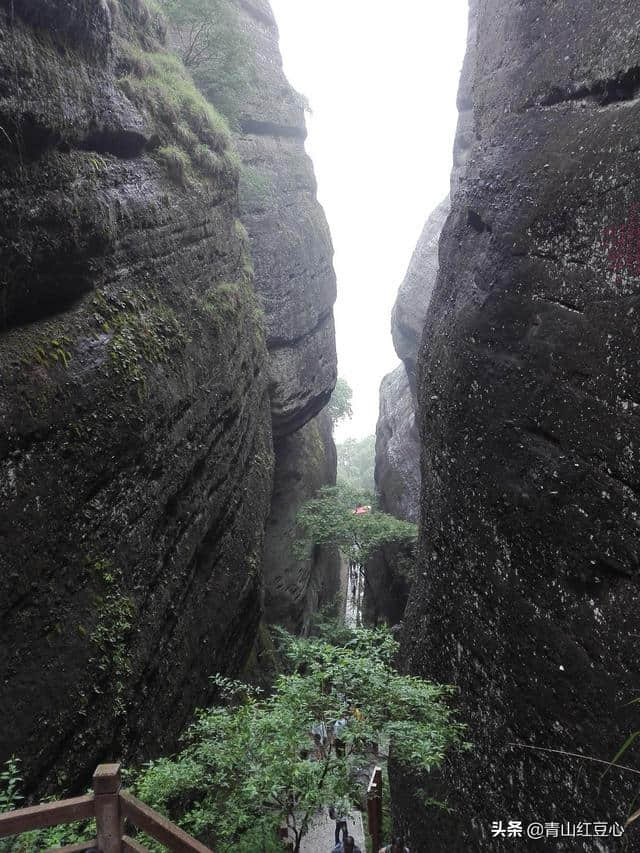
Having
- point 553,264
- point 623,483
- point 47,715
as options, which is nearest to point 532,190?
point 553,264

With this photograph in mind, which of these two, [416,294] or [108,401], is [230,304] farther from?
[416,294]

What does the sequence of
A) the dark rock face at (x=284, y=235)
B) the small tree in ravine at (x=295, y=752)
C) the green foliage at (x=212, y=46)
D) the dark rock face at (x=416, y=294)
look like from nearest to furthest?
the small tree in ravine at (x=295, y=752) → the green foliage at (x=212, y=46) → the dark rock face at (x=284, y=235) → the dark rock face at (x=416, y=294)

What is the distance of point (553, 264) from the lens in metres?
5.85

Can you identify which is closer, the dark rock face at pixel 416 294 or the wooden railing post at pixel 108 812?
the wooden railing post at pixel 108 812

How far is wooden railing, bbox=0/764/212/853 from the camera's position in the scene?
294cm

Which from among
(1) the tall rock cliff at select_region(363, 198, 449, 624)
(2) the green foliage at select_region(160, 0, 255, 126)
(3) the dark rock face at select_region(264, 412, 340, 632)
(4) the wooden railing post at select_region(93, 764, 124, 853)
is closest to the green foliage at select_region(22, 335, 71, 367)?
(4) the wooden railing post at select_region(93, 764, 124, 853)

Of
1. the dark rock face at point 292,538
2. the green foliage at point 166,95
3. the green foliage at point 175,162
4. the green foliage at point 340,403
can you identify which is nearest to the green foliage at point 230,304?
the green foliage at point 175,162

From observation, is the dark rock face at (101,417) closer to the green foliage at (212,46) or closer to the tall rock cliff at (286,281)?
the green foliage at (212,46)

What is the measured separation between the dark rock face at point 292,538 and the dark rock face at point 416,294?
5483 mm

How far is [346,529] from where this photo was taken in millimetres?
15320

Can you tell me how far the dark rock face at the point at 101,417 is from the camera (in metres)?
4.72

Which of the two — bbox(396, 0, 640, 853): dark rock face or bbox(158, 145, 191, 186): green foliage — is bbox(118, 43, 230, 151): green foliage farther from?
bbox(396, 0, 640, 853): dark rock face

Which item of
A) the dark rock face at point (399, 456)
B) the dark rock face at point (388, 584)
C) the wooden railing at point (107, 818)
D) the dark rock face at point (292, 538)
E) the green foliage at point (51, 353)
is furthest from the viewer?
the dark rock face at point (399, 456)

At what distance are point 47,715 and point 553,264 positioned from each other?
6.20 meters
